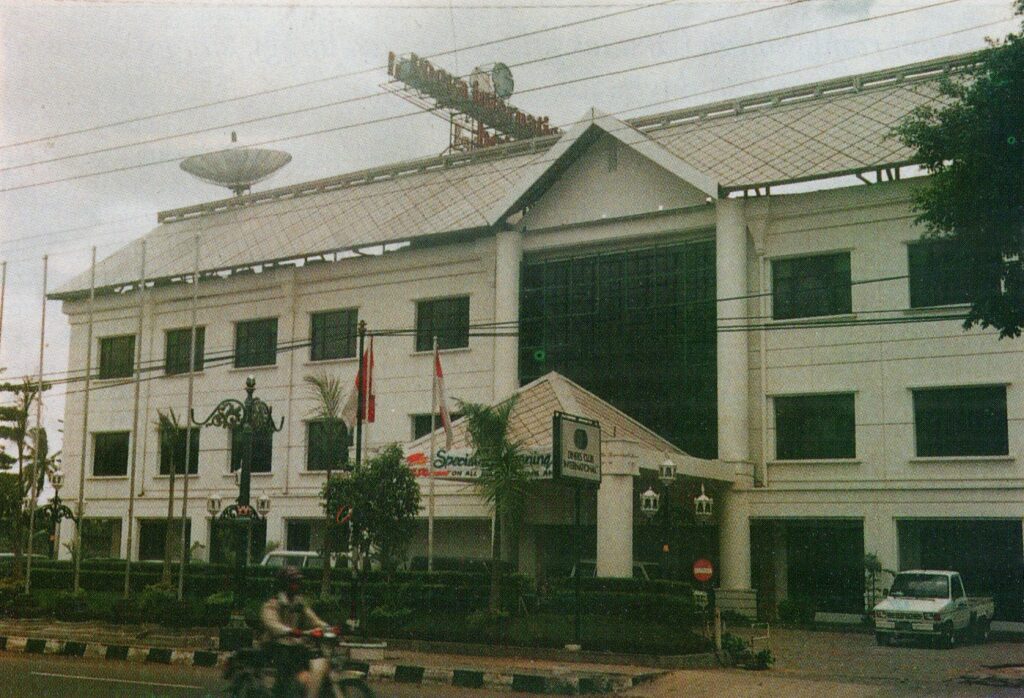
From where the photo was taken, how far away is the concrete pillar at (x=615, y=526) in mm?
26906

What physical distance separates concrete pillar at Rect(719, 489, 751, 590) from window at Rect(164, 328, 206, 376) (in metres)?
21.3

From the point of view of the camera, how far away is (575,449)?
850 inches

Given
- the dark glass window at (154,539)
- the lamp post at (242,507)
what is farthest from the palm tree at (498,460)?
the dark glass window at (154,539)

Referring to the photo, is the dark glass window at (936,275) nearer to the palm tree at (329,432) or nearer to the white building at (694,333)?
the white building at (694,333)

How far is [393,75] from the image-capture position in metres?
43.2

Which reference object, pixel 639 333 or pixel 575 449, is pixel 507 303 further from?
pixel 575 449

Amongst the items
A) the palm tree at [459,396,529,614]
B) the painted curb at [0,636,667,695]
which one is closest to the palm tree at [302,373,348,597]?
the palm tree at [459,396,529,614]

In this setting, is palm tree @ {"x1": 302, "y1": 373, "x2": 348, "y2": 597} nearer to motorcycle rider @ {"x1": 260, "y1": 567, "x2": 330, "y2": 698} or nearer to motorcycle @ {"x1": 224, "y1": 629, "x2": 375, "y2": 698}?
motorcycle @ {"x1": 224, "y1": 629, "x2": 375, "y2": 698}

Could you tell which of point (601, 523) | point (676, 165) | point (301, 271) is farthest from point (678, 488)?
point (301, 271)

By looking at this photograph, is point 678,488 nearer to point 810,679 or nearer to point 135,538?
point 810,679

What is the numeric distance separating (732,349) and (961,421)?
635 centimetres

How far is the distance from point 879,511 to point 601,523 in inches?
310

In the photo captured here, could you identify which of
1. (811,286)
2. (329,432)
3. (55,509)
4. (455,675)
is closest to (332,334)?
(55,509)

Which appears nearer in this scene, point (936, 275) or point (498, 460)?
point (498, 460)
